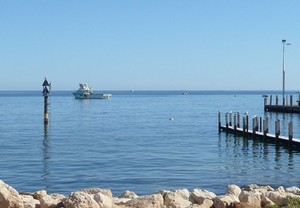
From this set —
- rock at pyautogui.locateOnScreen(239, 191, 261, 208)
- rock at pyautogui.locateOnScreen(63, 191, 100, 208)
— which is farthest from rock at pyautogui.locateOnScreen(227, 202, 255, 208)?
rock at pyautogui.locateOnScreen(63, 191, 100, 208)

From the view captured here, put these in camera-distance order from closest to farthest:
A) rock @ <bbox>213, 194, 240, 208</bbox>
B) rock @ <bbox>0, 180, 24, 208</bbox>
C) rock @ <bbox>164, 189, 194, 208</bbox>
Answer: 1. rock @ <bbox>0, 180, 24, 208</bbox>
2. rock @ <bbox>213, 194, 240, 208</bbox>
3. rock @ <bbox>164, 189, 194, 208</bbox>

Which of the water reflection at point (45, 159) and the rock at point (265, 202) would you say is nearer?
the rock at point (265, 202)

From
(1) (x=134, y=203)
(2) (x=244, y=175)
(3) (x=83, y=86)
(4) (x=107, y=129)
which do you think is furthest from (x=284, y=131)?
(3) (x=83, y=86)

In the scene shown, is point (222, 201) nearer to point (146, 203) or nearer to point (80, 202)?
point (146, 203)

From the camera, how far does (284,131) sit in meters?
53.4

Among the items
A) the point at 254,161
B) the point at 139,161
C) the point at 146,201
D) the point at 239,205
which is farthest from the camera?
the point at 254,161

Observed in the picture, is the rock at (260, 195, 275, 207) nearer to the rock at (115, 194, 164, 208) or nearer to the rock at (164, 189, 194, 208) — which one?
the rock at (164, 189, 194, 208)

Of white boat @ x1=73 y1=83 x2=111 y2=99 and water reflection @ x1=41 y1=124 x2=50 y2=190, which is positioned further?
white boat @ x1=73 y1=83 x2=111 y2=99

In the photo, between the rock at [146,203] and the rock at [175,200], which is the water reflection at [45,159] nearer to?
the rock at [175,200]

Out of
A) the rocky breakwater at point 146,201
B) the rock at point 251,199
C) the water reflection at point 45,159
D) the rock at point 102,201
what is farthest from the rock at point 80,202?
the water reflection at point 45,159

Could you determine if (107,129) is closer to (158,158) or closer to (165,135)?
(165,135)

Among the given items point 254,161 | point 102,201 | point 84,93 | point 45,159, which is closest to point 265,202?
point 102,201

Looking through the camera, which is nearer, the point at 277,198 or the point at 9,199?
the point at 9,199

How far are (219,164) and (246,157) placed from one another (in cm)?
479
